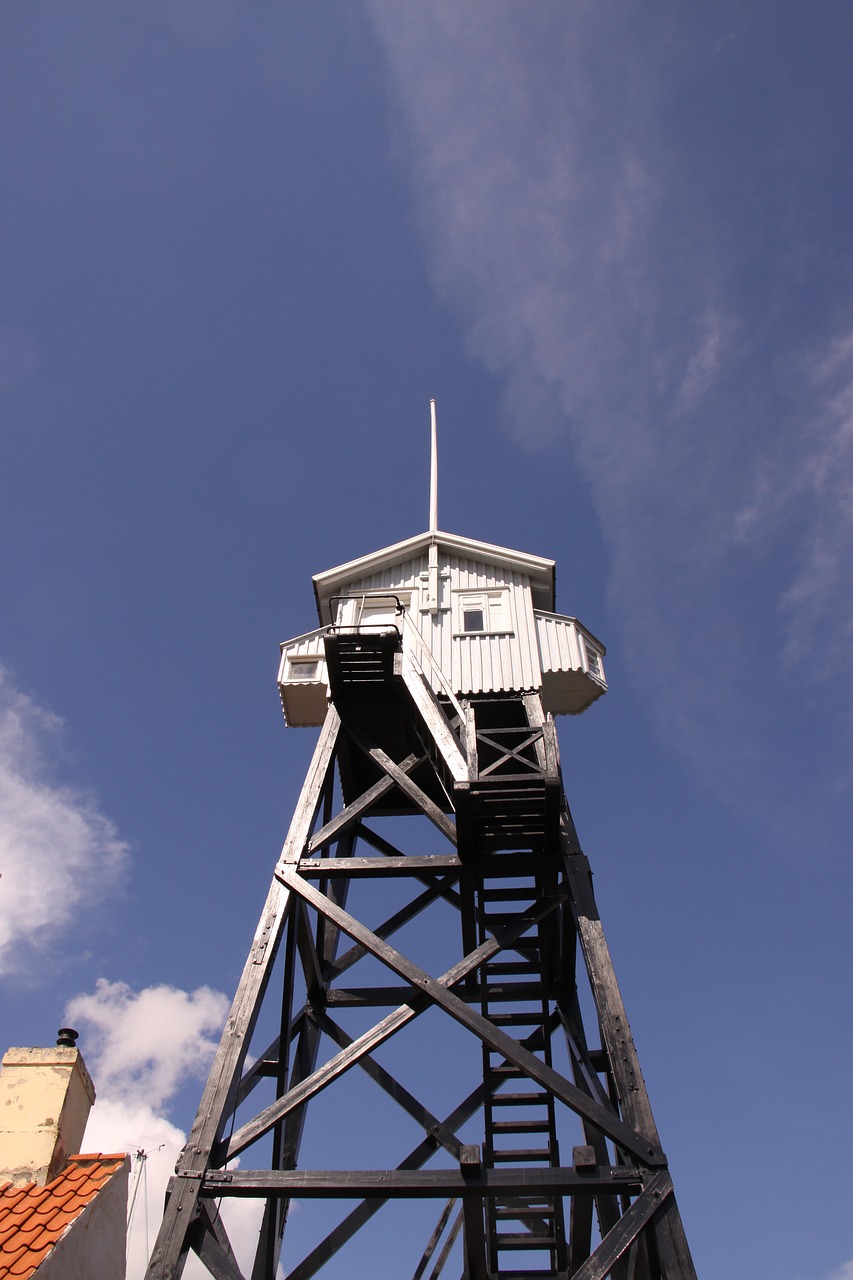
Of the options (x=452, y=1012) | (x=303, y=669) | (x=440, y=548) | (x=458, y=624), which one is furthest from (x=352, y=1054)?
(x=440, y=548)

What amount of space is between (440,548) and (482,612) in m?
1.56

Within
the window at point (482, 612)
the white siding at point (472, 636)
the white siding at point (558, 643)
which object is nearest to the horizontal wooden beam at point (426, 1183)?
the white siding at point (472, 636)

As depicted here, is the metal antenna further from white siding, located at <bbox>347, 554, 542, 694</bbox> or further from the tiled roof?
the tiled roof

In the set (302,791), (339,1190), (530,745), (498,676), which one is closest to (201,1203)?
(339,1190)

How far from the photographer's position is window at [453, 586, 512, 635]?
11.9 metres

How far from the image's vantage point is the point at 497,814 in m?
8.59

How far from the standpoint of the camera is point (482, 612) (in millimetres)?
12195

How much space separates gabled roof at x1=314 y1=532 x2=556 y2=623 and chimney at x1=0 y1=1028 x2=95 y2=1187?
699cm

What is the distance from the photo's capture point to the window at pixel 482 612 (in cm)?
1191

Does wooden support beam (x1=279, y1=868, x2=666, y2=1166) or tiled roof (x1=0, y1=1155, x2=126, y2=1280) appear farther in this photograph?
wooden support beam (x1=279, y1=868, x2=666, y2=1166)

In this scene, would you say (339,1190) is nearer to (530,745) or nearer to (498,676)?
(530,745)

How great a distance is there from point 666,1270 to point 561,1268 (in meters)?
3.76

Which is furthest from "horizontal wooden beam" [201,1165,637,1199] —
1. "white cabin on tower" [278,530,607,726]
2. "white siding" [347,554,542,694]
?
"white siding" [347,554,542,694]

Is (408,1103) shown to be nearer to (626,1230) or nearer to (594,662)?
(626,1230)
